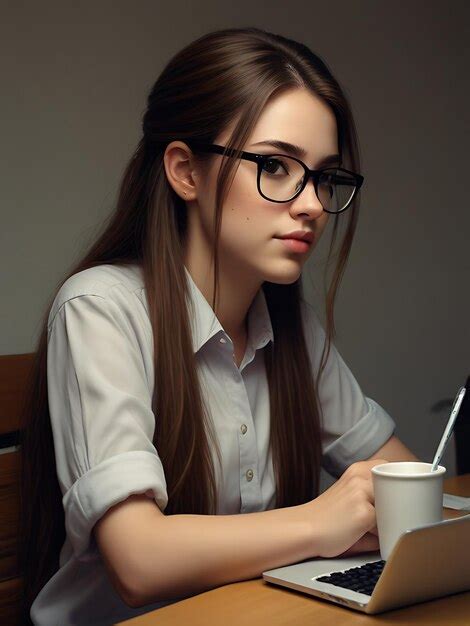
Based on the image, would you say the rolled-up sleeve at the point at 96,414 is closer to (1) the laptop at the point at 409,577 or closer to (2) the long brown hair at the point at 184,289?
(2) the long brown hair at the point at 184,289

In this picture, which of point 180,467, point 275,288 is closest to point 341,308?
point 275,288

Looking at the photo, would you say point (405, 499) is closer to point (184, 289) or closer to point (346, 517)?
point (346, 517)

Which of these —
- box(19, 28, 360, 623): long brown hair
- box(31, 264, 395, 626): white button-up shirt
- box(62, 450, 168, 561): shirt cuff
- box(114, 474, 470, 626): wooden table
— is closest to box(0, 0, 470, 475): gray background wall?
box(19, 28, 360, 623): long brown hair

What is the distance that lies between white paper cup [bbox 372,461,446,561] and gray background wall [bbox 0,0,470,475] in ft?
3.58

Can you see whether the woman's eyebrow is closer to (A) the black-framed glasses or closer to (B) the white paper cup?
(A) the black-framed glasses

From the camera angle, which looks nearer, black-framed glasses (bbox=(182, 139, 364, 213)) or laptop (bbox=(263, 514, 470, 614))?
laptop (bbox=(263, 514, 470, 614))

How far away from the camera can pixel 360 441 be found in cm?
164

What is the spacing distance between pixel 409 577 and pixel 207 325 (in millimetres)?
613

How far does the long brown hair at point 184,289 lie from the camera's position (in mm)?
1336

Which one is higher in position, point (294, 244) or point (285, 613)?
point (294, 244)

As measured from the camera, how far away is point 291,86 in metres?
1.40

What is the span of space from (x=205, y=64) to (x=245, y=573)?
0.75 meters

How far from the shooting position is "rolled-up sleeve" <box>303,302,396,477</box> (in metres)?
1.64

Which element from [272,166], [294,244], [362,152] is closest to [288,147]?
[272,166]
